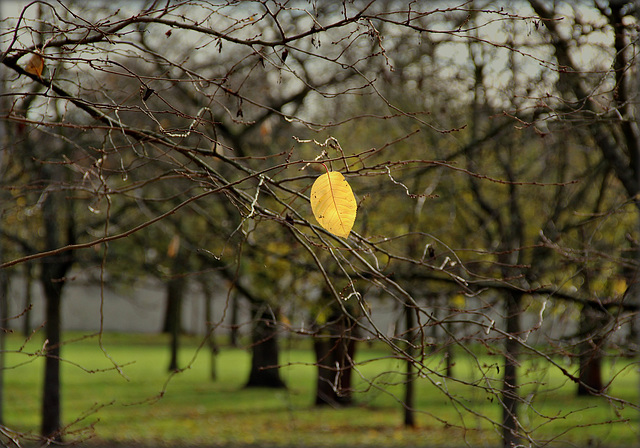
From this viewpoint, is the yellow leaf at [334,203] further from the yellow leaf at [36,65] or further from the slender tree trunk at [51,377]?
the slender tree trunk at [51,377]

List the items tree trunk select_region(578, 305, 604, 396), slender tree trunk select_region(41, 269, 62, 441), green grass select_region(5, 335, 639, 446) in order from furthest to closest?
green grass select_region(5, 335, 639, 446) → slender tree trunk select_region(41, 269, 62, 441) → tree trunk select_region(578, 305, 604, 396)

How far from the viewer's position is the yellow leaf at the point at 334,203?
2.29m

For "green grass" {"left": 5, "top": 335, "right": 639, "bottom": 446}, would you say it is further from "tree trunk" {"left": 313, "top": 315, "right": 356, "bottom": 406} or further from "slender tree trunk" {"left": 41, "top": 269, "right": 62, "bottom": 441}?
"tree trunk" {"left": 313, "top": 315, "right": 356, "bottom": 406}

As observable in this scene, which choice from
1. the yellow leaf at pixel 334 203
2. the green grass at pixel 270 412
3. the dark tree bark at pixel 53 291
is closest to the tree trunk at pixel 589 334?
the green grass at pixel 270 412

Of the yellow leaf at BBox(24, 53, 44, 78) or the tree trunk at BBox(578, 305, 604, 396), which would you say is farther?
the tree trunk at BBox(578, 305, 604, 396)

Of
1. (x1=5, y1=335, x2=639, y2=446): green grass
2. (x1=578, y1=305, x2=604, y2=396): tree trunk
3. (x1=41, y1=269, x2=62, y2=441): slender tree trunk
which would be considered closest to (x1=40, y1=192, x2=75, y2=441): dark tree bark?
(x1=41, y1=269, x2=62, y2=441): slender tree trunk

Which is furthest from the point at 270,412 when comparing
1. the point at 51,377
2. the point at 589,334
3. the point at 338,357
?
the point at 589,334

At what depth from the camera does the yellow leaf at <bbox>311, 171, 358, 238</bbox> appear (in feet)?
7.51

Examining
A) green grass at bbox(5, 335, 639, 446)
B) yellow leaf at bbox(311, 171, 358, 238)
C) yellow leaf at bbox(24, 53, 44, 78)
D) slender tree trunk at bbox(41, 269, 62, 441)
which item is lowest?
green grass at bbox(5, 335, 639, 446)

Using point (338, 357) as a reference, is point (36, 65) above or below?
above

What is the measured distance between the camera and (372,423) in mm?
12859

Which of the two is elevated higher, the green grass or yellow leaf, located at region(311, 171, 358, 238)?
yellow leaf, located at region(311, 171, 358, 238)

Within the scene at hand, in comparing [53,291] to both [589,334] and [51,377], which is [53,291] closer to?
[51,377]

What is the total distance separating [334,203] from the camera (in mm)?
2295
